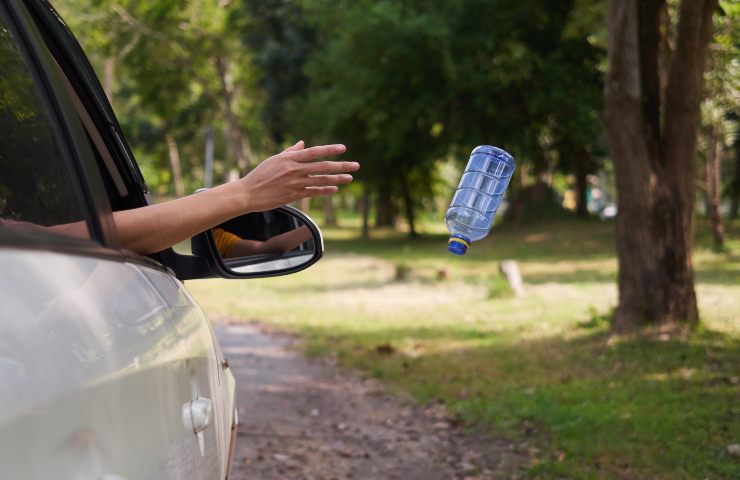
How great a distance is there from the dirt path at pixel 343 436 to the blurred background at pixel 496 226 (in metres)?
0.33

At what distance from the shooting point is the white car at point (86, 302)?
1.31 m

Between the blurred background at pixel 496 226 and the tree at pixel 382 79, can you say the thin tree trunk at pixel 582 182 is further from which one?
the tree at pixel 382 79

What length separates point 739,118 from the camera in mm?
24859

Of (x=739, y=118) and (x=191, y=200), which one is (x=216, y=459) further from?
(x=739, y=118)

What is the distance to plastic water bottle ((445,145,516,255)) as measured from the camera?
131 inches

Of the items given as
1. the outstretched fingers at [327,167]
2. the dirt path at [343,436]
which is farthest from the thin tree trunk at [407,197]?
the outstretched fingers at [327,167]

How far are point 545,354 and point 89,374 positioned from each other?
9.14 meters

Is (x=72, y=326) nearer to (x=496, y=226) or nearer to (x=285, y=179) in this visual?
(x=285, y=179)

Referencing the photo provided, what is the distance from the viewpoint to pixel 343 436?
7.35 metres

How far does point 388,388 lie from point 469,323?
4.37m

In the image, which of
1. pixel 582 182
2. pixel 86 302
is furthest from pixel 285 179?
pixel 582 182

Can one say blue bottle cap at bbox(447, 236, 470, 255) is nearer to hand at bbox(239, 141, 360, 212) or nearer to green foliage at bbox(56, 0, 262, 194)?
hand at bbox(239, 141, 360, 212)

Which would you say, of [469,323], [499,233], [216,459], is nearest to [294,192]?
[216,459]

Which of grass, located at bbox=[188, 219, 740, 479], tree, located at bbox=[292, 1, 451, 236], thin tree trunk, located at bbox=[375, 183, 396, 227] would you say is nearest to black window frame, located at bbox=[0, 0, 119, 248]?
grass, located at bbox=[188, 219, 740, 479]
